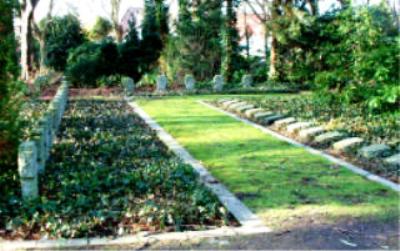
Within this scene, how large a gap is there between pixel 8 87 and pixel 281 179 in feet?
11.4

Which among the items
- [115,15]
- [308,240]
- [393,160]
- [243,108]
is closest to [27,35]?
[115,15]

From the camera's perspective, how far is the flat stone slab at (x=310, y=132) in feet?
30.3

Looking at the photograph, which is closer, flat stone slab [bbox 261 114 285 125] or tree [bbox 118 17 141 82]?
flat stone slab [bbox 261 114 285 125]

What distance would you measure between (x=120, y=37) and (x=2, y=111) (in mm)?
31065

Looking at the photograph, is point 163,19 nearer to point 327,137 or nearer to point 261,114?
point 261,114

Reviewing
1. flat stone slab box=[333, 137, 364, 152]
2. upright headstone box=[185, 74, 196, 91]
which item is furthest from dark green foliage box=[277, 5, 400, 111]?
upright headstone box=[185, 74, 196, 91]

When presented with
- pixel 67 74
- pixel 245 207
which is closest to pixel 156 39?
pixel 67 74

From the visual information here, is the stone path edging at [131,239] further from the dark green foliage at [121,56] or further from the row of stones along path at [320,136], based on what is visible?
the dark green foliage at [121,56]

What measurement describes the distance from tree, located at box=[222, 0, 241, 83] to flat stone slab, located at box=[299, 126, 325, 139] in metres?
14.2

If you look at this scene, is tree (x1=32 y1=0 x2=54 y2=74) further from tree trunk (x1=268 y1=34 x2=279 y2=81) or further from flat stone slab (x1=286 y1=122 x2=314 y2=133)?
flat stone slab (x1=286 y1=122 x2=314 y2=133)

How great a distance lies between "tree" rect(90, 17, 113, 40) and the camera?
39250mm

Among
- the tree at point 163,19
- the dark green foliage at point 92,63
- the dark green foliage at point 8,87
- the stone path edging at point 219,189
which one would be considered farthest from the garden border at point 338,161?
the tree at point 163,19

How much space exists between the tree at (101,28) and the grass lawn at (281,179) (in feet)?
99.7

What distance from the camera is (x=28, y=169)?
5297 mm
